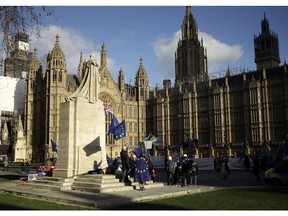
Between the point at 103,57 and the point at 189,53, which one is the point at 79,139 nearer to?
the point at 103,57

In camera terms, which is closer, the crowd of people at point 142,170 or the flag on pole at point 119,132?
the crowd of people at point 142,170

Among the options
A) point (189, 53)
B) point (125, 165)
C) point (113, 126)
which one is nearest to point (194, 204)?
point (125, 165)

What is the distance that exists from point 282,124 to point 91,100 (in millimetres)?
46593

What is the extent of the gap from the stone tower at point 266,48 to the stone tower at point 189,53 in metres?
16.3

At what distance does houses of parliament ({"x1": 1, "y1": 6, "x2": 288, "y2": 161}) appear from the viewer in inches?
2270

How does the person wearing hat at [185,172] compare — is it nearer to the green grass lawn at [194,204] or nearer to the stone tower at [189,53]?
the green grass lawn at [194,204]

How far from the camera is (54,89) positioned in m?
61.1

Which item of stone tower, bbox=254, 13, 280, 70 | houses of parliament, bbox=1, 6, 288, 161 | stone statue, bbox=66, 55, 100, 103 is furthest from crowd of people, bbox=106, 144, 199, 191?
stone tower, bbox=254, 13, 280, 70

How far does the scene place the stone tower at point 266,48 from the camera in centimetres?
9181

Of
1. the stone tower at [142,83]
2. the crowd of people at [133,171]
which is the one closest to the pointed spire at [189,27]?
the stone tower at [142,83]

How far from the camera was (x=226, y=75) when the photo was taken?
66.6 meters

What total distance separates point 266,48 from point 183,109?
39947mm

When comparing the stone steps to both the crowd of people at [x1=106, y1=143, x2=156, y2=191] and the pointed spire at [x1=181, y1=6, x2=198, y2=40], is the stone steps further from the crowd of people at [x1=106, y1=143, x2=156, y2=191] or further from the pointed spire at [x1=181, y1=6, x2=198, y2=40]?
the pointed spire at [x1=181, y1=6, x2=198, y2=40]

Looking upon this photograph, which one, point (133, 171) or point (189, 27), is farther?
point (189, 27)
